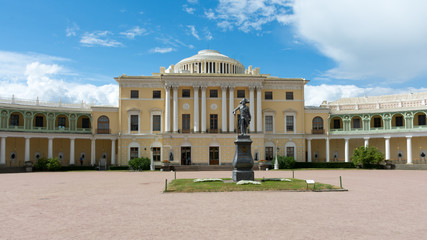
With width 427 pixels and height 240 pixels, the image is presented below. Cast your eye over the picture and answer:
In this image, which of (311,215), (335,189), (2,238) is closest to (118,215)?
(2,238)

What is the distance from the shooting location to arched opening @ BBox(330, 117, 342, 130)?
65.8m

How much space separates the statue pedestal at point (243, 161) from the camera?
2720cm

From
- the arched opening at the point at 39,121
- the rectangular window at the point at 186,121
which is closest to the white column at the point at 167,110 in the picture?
the rectangular window at the point at 186,121

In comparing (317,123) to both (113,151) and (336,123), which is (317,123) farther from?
(113,151)

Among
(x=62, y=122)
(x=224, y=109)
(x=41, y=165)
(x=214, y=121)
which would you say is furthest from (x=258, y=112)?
(x=41, y=165)

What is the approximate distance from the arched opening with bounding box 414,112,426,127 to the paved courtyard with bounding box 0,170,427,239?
44.1 meters

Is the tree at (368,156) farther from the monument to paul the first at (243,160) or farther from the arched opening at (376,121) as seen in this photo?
the monument to paul the first at (243,160)

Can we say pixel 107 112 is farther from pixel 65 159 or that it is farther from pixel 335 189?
pixel 335 189

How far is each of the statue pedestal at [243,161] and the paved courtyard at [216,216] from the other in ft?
18.5

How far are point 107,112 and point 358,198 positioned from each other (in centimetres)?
4887

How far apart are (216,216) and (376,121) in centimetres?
5598

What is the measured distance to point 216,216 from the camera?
14.5m

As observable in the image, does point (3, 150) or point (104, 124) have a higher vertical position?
point (104, 124)

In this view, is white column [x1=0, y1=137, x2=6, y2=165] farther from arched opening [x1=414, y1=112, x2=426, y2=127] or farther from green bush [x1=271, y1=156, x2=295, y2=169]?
arched opening [x1=414, y1=112, x2=426, y2=127]
